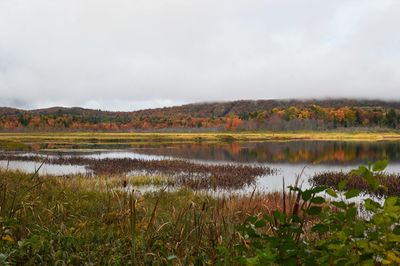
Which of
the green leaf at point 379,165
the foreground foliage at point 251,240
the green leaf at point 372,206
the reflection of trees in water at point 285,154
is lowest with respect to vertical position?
the reflection of trees in water at point 285,154

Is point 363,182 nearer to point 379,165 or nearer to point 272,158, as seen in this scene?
point 272,158

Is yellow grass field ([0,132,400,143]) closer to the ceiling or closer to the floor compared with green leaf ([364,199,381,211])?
closer to the floor

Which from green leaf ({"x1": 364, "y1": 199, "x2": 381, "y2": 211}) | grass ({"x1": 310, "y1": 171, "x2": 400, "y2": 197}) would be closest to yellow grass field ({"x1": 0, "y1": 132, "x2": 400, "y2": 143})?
grass ({"x1": 310, "y1": 171, "x2": 400, "y2": 197})

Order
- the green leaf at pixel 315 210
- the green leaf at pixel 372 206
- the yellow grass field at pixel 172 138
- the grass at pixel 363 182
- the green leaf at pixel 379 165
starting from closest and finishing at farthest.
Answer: the green leaf at pixel 379 165
the green leaf at pixel 372 206
the green leaf at pixel 315 210
the grass at pixel 363 182
the yellow grass field at pixel 172 138

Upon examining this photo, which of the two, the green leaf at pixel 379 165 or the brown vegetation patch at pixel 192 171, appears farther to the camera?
the brown vegetation patch at pixel 192 171

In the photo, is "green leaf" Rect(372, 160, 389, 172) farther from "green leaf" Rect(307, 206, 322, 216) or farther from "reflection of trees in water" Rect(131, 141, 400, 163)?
"reflection of trees in water" Rect(131, 141, 400, 163)

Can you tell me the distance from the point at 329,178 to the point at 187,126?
16929 cm

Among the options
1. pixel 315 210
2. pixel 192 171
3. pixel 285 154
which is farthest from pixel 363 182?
pixel 285 154

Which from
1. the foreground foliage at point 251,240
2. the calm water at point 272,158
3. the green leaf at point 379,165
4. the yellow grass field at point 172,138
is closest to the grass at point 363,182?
the calm water at point 272,158

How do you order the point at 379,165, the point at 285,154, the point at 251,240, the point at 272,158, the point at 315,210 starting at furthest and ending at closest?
the point at 285,154 < the point at 272,158 < the point at 251,240 < the point at 315,210 < the point at 379,165

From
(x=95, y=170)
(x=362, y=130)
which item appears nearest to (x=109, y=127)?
(x=362, y=130)

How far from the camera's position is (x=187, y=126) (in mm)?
198625

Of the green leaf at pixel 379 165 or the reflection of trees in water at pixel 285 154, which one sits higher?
the green leaf at pixel 379 165

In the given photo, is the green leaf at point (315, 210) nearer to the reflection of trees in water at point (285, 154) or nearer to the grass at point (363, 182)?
the grass at point (363, 182)
